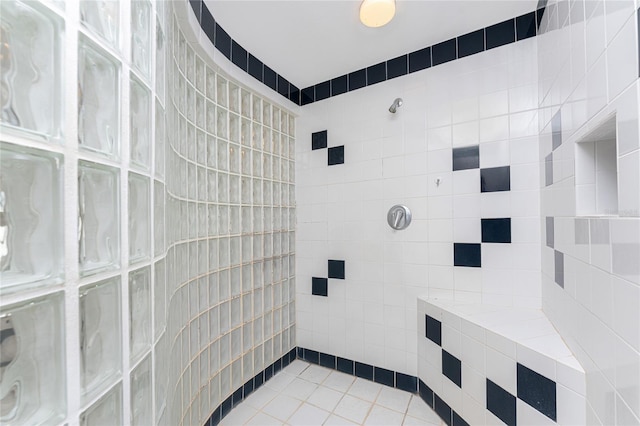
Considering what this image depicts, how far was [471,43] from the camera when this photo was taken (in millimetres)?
1535

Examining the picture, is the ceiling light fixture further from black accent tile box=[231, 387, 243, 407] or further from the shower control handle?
black accent tile box=[231, 387, 243, 407]

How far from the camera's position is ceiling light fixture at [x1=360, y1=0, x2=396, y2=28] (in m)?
1.20

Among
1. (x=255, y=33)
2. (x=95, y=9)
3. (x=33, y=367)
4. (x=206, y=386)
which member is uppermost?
(x=255, y=33)

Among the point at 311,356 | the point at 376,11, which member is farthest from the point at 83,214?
the point at 311,356

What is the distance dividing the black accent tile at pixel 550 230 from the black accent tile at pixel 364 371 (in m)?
1.25

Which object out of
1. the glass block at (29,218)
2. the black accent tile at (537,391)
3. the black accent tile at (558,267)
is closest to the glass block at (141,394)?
the glass block at (29,218)

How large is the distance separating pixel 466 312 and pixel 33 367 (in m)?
1.52

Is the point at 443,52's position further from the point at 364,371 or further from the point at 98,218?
the point at 364,371

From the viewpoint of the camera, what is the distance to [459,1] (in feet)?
4.31

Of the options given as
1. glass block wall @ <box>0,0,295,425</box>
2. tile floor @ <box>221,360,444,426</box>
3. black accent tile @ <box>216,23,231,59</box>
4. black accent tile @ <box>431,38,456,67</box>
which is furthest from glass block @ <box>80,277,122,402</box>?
black accent tile @ <box>431,38,456,67</box>

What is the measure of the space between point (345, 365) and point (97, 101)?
1.96m

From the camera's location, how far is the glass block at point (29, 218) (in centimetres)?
35

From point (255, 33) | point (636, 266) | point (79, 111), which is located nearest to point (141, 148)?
point (79, 111)

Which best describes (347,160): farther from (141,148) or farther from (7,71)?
(7,71)
